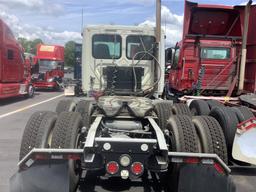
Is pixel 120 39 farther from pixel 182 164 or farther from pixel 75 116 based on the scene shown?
pixel 182 164

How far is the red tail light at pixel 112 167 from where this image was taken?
14.2 feet

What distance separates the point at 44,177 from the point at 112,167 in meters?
0.73

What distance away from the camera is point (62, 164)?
4426 millimetres

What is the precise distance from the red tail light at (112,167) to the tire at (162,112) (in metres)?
2.52

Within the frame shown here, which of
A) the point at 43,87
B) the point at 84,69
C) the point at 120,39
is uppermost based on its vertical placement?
the point at 120,39

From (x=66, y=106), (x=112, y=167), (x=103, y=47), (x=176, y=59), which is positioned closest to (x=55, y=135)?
(x=112, y=167)

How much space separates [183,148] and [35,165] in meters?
1.62

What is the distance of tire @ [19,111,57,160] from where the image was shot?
4797 mm

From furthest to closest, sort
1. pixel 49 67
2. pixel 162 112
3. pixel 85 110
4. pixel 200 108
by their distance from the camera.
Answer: pixel 49 67 → pixel 200 108 → pixel 162 112 → pixel 85 110

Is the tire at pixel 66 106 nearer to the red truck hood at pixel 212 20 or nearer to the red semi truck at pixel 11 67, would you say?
the red truck hood at pixel 212 20

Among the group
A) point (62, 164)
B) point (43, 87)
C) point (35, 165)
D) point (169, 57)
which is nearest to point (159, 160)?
point (62, 164)

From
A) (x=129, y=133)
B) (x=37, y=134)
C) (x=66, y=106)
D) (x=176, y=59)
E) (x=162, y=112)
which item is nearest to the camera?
(x=37, y=134)

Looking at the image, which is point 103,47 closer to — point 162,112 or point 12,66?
point 162,112

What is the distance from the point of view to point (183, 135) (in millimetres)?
4805
